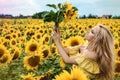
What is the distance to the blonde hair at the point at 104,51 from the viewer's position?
189 inches

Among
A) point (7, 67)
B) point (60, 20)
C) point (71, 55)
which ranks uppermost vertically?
point (60, 20)

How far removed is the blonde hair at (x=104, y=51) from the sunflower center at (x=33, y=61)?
182 centimetres

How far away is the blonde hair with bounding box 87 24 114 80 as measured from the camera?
4793mm

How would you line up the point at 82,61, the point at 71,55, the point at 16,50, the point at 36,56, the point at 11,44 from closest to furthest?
the point at 82,61, the point at 71,55, the point at 36,56, the point at 16,50, the point at 11,44

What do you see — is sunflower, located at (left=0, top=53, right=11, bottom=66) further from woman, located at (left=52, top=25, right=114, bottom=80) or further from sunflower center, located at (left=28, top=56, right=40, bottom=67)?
woman, located at (left=52, top=25, right=114, bottom=80)

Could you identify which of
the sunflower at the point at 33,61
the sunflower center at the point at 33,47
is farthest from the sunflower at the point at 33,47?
the sunflower at the point at 33,61

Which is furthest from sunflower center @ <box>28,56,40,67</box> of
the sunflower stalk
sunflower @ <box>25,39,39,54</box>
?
the sunflower stalk

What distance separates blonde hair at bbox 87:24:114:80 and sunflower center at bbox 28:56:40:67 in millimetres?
1820

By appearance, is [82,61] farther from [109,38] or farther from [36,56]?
[36,56]

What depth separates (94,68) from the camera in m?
4.82

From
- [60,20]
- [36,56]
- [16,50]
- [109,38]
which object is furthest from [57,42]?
[16,50]

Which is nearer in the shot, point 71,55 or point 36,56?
point 71,55

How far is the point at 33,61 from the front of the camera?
6613 mm

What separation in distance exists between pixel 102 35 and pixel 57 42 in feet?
1.60
